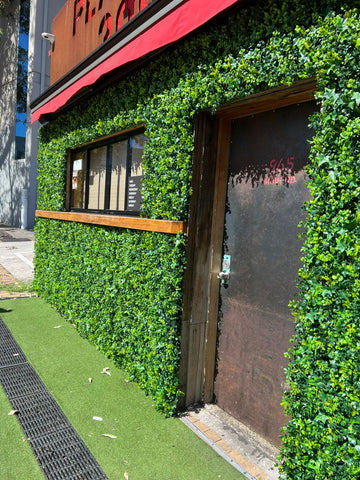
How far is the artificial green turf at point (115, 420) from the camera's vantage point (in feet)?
8.57

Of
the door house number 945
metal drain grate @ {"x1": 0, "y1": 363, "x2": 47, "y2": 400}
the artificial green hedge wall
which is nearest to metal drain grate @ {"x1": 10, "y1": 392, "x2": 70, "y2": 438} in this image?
metal drain grate @ {"x1": 0, "y1": 363, "x2": 47, "y2": 400}

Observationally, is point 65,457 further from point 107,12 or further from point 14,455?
point 107,12

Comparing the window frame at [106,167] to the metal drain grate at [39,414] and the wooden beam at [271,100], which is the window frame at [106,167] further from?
the metal drain grate at [39,414]

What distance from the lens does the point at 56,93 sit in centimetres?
540

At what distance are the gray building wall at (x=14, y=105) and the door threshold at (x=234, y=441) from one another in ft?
50.4

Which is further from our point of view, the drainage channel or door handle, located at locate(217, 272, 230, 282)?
door handle, located at locate(217, 272, 230, 282)

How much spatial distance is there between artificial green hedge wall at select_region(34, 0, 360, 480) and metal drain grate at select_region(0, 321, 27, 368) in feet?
2.88

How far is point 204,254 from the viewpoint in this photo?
131 inches

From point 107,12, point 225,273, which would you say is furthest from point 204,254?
point 107,12

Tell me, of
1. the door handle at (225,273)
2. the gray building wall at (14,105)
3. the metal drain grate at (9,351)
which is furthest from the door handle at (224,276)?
the gray building wall at (14,105)

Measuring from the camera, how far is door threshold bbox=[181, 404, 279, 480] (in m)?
2.66

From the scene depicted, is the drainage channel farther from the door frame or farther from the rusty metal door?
the rusty metal door

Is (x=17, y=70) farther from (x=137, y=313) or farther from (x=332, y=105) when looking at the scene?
(x=332, y=105)

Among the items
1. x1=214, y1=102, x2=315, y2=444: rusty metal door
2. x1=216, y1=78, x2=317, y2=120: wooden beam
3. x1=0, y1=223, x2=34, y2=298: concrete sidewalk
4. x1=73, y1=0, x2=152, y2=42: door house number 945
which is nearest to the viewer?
x1=216, y1=78, x2=317, y2=120: wooden beam
